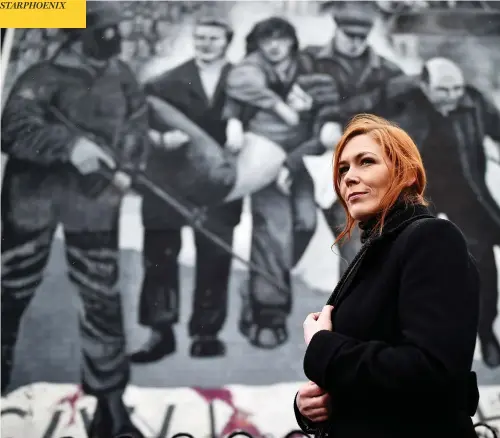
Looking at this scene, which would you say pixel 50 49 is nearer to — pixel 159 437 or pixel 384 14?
pixel 384 14

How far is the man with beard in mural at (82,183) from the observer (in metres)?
4.09

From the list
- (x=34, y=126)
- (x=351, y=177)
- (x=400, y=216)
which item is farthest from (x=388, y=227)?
(x=34, y=126)

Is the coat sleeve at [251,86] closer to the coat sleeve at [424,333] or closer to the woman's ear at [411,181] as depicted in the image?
the woman's ear at [411,181]

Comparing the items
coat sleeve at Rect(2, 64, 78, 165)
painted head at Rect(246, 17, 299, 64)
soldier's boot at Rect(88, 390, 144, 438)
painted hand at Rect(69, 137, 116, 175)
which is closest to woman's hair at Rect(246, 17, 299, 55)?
painted head at Rect(246, 17, 299, 64)

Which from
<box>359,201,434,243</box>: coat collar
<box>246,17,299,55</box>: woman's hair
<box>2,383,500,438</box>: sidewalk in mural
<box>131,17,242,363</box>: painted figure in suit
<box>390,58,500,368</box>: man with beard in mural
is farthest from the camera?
<box>246,17,299,55</box>: woman's hair

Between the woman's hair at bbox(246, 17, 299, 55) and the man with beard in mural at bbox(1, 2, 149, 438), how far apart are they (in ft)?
2.77

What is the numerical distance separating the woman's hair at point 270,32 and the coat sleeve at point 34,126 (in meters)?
1.36

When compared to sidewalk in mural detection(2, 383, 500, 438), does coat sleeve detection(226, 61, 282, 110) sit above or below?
above

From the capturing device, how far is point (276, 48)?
445cm

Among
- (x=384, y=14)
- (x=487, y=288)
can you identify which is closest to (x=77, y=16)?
(x=384, y=14)

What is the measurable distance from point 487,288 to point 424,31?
6.00ft

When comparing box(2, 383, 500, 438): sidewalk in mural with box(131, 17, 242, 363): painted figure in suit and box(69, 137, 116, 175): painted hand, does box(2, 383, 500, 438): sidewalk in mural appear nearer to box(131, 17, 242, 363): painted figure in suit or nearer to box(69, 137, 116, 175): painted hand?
box(131, 17, 242, 363): painted figure in suit

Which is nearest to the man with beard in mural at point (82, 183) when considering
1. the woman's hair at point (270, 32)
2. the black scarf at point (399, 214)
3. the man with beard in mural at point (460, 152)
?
the woman's hair at point (270, 32)

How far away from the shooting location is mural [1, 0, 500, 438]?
4090mm
